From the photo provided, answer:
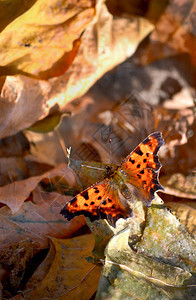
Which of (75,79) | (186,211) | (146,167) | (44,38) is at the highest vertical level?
(44,38)

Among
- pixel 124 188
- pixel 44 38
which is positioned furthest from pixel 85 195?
pixel 44 38

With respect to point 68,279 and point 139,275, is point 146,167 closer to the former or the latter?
point 139,275

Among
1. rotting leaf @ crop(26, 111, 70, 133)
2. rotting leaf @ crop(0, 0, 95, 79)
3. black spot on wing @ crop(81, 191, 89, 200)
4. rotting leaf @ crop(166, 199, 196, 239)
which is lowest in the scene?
rotting leaf @ crop(166, 199, 196, 239)

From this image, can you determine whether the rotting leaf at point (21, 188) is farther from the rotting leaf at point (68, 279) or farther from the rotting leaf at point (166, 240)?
the rotting leaf at point (166, 240)

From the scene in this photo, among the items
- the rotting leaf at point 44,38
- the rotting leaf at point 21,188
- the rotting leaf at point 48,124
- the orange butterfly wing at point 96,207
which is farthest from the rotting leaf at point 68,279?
the rotting leaf at point 44,38

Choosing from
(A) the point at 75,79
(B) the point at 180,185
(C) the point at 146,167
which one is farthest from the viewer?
(A) the point at 75,79

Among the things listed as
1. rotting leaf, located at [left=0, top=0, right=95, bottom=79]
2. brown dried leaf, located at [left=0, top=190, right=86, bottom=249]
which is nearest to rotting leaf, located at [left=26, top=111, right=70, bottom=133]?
rotting leaf, located at [left=0, top=0, right=95, bottom=79]

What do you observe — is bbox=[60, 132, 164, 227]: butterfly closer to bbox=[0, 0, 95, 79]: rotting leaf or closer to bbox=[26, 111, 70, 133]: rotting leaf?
bbox=[26, 111, 70, 133]: rotting leaf
